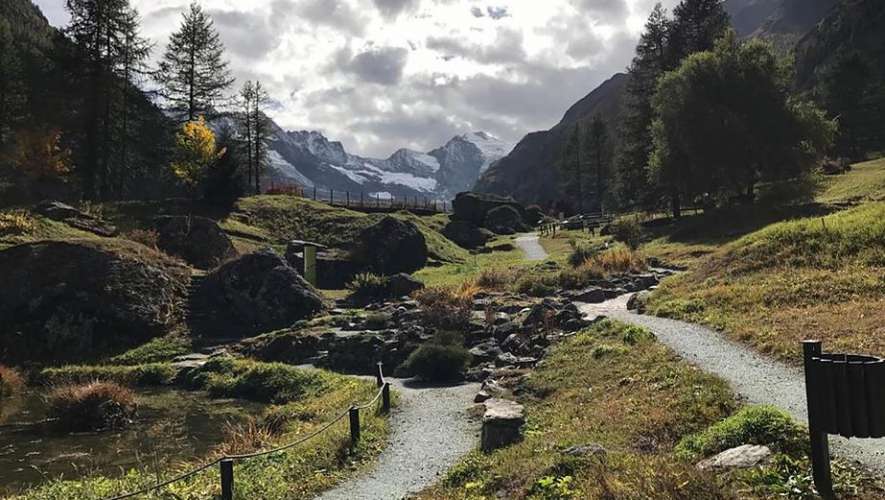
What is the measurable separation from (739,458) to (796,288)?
13.7 m

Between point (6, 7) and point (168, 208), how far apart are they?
10253cm

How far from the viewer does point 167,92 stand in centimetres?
6756

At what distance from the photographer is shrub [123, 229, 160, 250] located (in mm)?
39500

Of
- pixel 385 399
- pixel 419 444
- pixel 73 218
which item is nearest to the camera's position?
pixel 419 444

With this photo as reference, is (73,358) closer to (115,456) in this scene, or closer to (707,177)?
(115,456)

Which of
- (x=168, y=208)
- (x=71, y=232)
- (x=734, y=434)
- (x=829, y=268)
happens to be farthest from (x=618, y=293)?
(x=168, y=208)

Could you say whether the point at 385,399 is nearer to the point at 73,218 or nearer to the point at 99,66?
the point at 73,218

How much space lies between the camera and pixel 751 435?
9461mm

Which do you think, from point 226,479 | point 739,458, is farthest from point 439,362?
point 739,458

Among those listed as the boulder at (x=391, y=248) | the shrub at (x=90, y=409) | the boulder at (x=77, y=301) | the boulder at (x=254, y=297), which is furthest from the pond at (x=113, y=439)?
the boulder at (x=391, y=248)

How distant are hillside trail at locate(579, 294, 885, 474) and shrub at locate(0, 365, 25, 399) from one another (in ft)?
77.3

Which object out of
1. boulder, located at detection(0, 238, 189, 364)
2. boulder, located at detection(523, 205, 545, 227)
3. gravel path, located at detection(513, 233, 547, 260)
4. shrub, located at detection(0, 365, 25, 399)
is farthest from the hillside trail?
boulder, located at detection(523, 205, 545, 227)

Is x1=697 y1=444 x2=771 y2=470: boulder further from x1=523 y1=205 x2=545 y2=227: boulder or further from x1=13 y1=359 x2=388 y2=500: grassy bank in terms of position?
x1=523 y1=205 x2=545 y2=227: boulder

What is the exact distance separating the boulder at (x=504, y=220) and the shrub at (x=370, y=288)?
4250cm
